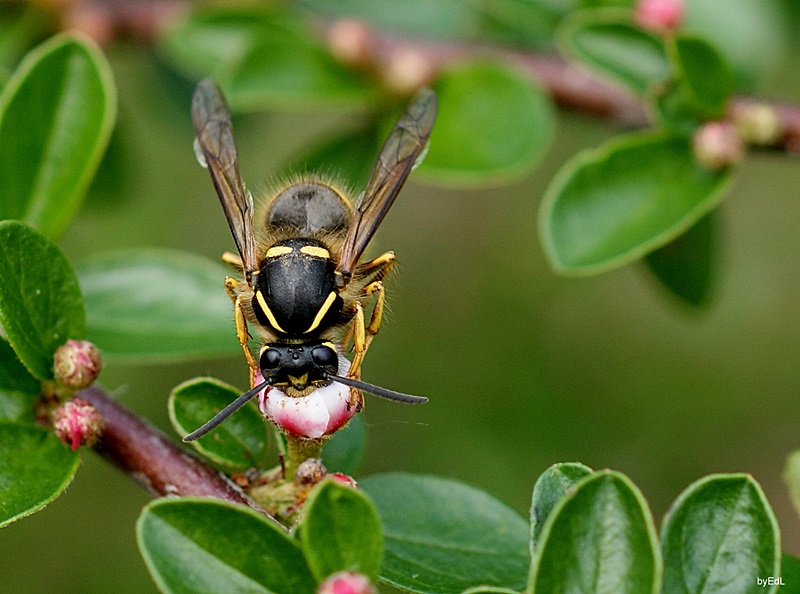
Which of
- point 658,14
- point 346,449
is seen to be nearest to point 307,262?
point 346,449

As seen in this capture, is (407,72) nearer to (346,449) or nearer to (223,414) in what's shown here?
(346,449)

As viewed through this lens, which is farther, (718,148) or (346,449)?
(718,148)

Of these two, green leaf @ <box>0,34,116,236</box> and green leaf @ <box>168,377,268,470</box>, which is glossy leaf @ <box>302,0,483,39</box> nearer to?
green leaf @ <box>0,34,116,236</box>

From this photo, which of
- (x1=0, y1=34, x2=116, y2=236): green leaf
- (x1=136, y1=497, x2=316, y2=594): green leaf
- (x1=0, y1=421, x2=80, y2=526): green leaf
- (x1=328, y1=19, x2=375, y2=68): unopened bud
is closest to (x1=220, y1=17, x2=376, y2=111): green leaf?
(x1=328, y1=19, x2=375, y2=68): unopened bud

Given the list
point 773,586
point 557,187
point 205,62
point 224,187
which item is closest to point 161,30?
point 205,62

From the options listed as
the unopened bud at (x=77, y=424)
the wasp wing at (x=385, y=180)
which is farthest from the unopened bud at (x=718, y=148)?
the unopened bud at (x=77, y=424)
